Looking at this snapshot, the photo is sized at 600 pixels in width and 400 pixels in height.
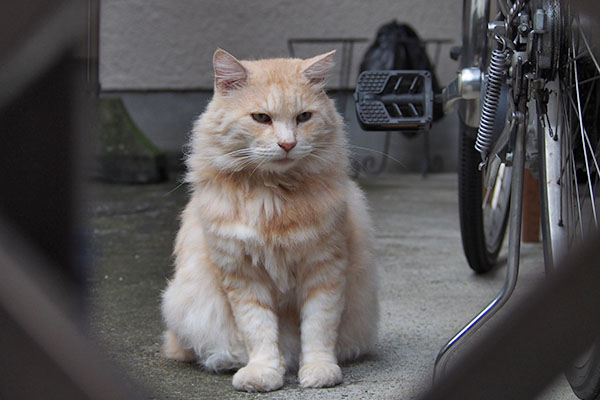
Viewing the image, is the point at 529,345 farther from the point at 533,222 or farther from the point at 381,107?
the point at 533,222

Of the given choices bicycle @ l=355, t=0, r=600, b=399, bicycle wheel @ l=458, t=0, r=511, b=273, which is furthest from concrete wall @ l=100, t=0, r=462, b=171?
bicycle @ l=355, t=0, r=600, b=399

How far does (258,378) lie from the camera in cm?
170

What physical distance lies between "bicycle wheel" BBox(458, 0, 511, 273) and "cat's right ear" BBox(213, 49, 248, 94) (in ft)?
2.21

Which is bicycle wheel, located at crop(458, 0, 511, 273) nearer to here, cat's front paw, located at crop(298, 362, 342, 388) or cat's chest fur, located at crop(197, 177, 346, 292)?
cat's chest fur, located at crop(197, 177, 346, 292)

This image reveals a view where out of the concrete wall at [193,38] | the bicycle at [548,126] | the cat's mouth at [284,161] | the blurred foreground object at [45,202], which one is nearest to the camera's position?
the blurred foreground object at [45,202]

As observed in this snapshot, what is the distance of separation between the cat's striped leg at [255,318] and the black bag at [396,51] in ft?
13.7

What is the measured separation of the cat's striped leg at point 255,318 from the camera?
1.77 m

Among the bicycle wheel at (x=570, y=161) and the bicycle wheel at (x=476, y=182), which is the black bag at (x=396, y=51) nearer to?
the bicycle wheel at (x=476, y=182)

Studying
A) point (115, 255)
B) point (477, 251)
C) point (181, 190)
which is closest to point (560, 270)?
point (477, 251)

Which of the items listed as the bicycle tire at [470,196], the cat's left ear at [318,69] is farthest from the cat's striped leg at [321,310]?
the bicycle tire at [470,196]

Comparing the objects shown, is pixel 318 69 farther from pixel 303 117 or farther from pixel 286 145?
pixel 286 145

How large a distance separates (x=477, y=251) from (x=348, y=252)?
878mm

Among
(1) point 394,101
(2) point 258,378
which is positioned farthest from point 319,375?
(1) point 394,101

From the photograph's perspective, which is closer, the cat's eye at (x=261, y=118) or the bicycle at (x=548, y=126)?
the bicycle at (x=548, y=126)
